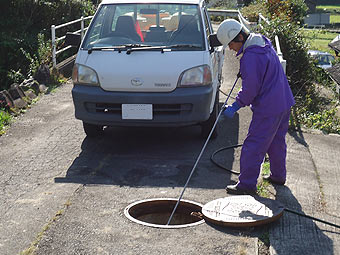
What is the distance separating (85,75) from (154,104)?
3.29ft

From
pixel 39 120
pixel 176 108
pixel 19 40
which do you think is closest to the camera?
pixel 176 108

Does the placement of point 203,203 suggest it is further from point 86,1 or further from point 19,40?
point 86,1

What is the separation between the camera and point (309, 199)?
6.23m

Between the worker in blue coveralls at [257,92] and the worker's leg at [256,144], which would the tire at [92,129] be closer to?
the worker in blue coveralls at [257,92]

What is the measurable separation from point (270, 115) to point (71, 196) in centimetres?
226

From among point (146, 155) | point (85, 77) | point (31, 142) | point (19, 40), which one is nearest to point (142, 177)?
point (146, 155)

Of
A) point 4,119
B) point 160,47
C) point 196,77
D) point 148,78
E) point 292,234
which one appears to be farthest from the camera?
point 4,119

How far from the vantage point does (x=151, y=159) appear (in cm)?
748

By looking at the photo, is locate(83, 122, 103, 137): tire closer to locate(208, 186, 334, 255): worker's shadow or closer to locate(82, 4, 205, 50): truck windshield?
locate(82, 4, 205, 50): truck windshield

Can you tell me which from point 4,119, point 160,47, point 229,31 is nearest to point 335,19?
point 4,119

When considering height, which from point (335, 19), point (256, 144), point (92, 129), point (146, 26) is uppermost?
point (146, 26)

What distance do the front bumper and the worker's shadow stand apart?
84.5 inches

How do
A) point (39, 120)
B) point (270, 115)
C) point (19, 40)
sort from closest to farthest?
point (270, 115) < point (39, 120) < point (19, 40)

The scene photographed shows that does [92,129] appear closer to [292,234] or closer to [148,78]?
[148,78]
